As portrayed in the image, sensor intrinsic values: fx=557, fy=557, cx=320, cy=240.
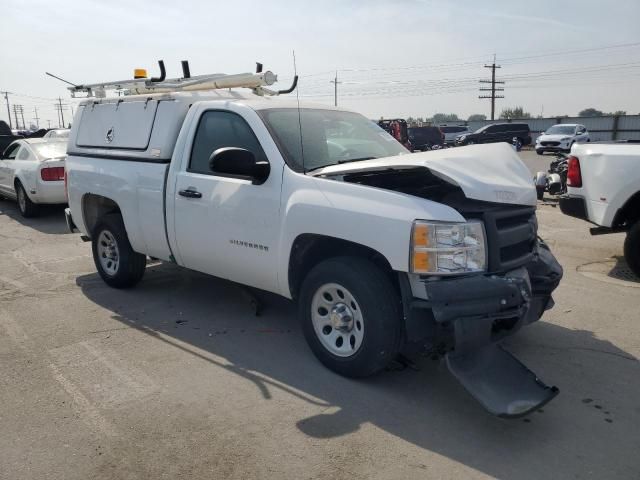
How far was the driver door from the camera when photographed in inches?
171

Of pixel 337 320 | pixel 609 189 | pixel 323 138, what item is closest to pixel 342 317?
pixel 337 320

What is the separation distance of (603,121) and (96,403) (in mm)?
49962

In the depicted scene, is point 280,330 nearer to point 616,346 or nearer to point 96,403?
point 96,403

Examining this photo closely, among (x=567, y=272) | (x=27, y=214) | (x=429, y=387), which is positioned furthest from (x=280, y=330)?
(x=27, y=214)

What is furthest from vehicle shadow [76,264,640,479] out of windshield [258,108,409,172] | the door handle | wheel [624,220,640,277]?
wheel [624,220,640,277]

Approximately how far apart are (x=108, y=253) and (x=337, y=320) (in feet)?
11.6

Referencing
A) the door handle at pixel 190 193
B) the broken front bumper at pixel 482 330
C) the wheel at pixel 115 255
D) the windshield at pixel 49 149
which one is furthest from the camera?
the windshield at pixel 49 149

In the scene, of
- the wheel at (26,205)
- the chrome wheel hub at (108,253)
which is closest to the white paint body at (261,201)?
the chrome wheel hub at (108,253)

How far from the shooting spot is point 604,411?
3.55 metres

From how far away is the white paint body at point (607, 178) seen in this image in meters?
6.05

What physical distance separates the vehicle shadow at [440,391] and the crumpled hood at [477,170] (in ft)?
4.21

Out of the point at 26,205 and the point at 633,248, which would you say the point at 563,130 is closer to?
the point at 633,248

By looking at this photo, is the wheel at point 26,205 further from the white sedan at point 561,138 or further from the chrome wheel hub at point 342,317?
the white sedan at point 561,138

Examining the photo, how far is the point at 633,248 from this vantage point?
6.21 metres
